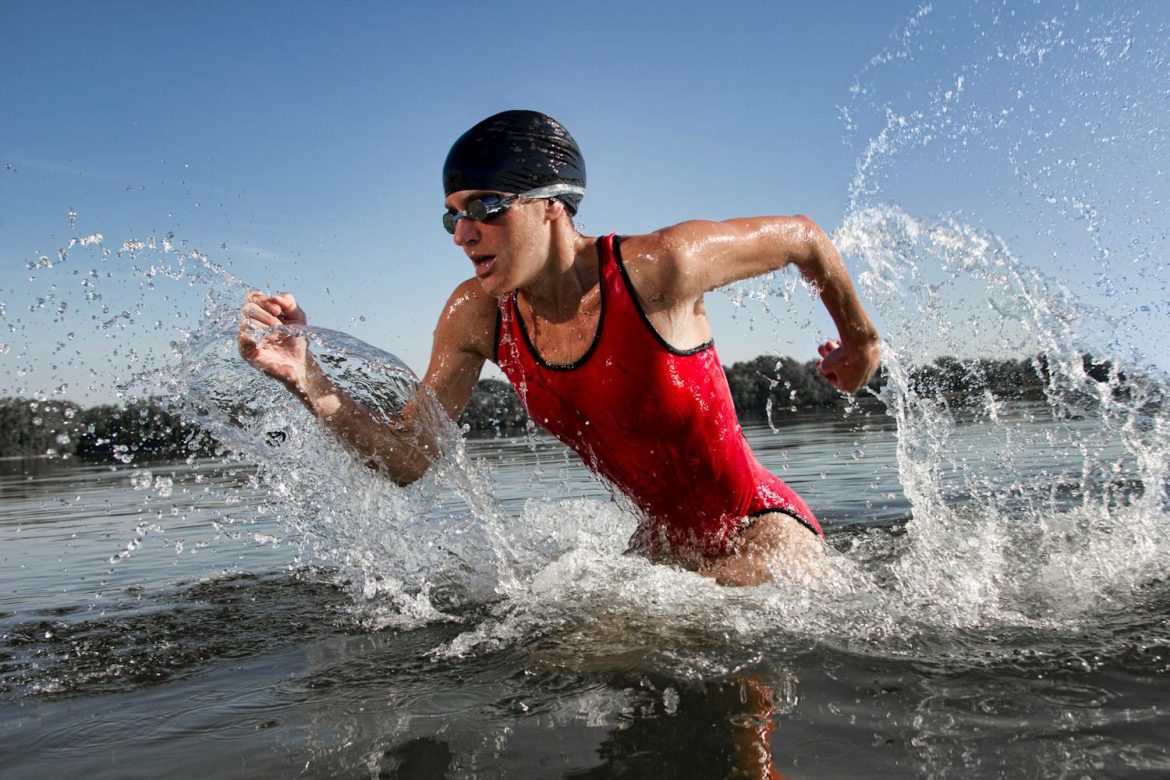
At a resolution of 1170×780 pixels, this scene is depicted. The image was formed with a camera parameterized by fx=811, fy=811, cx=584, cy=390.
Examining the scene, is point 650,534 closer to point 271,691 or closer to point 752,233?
point 752,233

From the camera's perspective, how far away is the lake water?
6.68 feet

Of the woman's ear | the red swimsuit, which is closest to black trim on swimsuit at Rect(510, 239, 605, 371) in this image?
the red swimsuit

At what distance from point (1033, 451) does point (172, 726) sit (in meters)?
11.2

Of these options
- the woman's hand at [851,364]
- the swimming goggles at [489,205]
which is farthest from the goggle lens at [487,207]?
the woman's hand at [851,364]

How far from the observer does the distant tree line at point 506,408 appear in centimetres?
542

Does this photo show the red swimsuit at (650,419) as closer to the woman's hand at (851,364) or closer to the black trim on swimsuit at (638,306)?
the black trim on swimsuit at (638,306)

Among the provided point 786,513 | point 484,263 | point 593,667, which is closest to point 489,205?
point 484,263

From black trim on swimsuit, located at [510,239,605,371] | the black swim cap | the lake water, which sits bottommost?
the lake water

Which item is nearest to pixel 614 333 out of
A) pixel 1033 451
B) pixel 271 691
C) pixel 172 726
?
pixel 271 691

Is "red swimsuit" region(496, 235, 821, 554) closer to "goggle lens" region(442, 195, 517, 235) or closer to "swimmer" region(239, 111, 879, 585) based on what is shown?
"swimmer" region(239, 111, 879, 585)

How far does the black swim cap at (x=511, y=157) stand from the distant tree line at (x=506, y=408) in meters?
1.10

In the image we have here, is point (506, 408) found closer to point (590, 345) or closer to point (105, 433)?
point (105, 433)

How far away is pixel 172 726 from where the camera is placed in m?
2.48

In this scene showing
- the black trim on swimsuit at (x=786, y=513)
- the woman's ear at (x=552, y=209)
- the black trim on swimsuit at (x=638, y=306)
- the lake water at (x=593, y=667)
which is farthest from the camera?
the black trim on swimsuit at (x=786, y=513)
